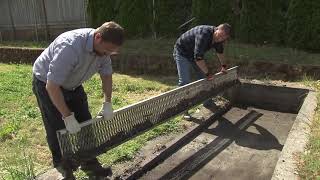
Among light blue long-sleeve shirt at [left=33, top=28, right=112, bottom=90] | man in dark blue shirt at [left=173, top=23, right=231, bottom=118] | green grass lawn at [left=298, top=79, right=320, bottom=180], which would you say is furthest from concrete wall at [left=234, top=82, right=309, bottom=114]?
light blue long-sleeve shirt at [left=33, top=28, right=112, bottom=90]

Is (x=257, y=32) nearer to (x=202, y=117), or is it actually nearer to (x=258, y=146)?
(x=202, y=117)

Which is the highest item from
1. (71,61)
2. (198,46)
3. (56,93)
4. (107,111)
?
(71,61)

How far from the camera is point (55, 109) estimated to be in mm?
4309

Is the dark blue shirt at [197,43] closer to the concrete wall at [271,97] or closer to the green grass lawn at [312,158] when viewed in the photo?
the concrete wall at [271,97]

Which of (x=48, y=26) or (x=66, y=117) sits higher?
(x=66, y=117)

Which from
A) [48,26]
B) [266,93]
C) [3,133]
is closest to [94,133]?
[3,133]

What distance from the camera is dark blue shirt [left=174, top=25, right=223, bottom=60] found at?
6.37 m

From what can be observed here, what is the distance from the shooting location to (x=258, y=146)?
19.9 feet

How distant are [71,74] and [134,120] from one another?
1.51 m

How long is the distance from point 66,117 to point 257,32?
774 cm

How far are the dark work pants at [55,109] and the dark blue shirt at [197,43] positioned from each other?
7.80 feet

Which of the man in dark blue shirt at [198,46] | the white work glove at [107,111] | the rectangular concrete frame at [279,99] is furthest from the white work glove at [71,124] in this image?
the rectangular concrete frame at [279,99]

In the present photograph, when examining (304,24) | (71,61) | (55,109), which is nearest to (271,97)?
(304,24)

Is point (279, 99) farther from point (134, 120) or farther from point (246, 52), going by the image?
point (134, 120)
